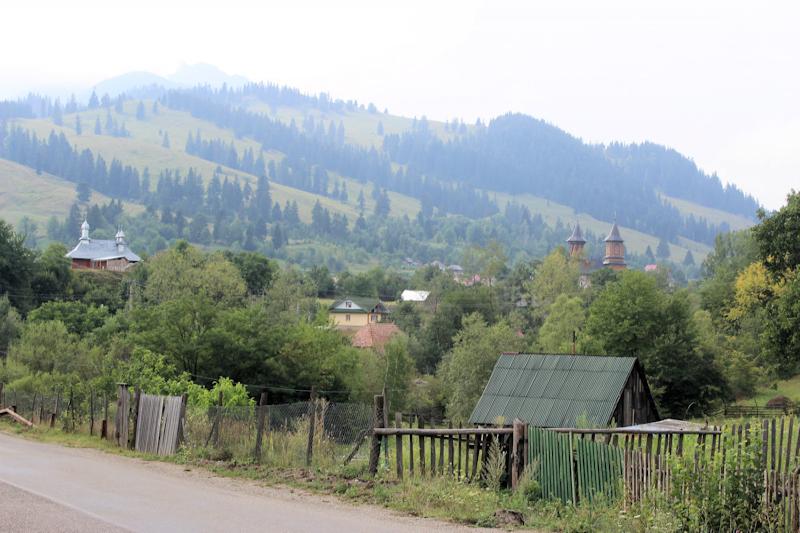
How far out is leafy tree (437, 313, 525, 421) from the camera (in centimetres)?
6203

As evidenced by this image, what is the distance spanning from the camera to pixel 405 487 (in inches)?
594

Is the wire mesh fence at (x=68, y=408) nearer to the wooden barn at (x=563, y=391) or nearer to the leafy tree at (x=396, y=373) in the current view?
the wooden barn at (x=563, y=391)

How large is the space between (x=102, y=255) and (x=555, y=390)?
12449 centimetres

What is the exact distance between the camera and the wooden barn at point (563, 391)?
3494 cm

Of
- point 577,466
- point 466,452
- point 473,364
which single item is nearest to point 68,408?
point 466,452

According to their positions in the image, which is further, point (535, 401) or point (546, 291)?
point (546, 291)

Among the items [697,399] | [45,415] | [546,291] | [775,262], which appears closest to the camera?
[45,415]

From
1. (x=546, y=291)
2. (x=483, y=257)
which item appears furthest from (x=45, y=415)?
(x=483, y=257)

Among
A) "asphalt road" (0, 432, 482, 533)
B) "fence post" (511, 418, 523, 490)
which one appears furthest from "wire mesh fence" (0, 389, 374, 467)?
"fence post" (511, 418, 523, 490)

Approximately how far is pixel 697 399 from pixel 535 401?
1013 inches

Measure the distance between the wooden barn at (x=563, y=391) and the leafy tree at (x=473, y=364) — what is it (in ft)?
76.6

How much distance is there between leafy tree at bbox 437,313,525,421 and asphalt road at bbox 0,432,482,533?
44043mm

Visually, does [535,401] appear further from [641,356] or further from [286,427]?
[641,356]

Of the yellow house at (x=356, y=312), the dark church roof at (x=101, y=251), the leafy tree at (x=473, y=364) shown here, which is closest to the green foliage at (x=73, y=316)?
the leafy tree at (x=473, y=364)
